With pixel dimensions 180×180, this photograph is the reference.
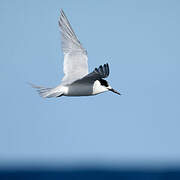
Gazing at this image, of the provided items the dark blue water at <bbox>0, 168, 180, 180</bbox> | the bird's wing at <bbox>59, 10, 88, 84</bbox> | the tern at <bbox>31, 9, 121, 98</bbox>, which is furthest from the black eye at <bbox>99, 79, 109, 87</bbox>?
the dark blue water at <bbox>0, 168, 180, 180</bbox>

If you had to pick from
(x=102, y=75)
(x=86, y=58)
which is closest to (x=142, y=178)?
(x=86, y=58)

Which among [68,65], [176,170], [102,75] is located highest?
[176,170]

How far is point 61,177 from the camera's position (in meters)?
23.4

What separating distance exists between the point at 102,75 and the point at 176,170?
10.5m

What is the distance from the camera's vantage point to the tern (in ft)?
41.1

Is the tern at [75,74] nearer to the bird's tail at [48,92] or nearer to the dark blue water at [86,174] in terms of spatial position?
the bird's tail at [48,92]

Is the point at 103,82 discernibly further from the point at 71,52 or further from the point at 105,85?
the point at 71,52

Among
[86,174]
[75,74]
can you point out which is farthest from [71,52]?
[86,174]

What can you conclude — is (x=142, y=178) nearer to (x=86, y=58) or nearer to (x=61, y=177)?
(x=61, y=177)

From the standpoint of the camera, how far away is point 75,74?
13633 millimetres

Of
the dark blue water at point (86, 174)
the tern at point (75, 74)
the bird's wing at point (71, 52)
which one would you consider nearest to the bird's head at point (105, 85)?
the tern at point (75, 74)

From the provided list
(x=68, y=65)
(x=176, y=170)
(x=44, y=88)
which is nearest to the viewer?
(x=44, y=88)

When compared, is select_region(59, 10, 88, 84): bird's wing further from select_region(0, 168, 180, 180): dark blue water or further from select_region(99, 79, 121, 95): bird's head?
select_region(0, 168, 180, 180): dark blue water

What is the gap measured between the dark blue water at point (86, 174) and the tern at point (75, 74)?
336 inches
